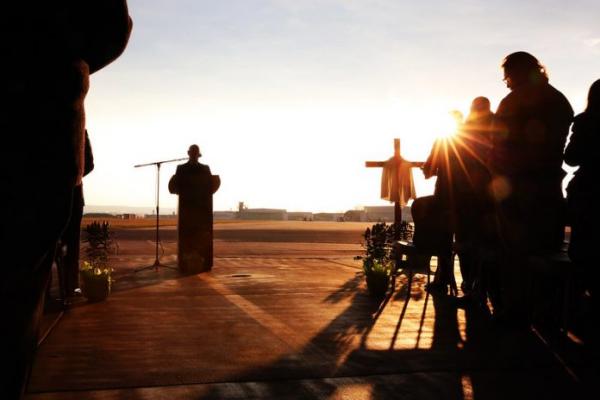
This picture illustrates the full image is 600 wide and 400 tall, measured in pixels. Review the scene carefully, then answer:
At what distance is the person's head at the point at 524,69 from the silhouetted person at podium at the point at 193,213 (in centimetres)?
750

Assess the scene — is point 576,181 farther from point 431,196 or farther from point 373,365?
point 431,196

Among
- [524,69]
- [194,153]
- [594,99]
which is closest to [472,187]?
[524,69]

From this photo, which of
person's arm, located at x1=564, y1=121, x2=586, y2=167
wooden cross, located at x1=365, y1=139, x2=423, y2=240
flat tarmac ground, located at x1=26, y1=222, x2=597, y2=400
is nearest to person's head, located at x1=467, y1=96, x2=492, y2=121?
flat tarmac ground, located at x1=26, y1=222, x2=597, y2=400

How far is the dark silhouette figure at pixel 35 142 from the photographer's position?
1.84 m

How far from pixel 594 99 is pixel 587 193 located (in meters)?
0.71

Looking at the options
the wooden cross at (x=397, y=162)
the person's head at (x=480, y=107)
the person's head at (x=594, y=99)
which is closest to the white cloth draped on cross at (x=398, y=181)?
the wooden cross at (x=397, y=162)

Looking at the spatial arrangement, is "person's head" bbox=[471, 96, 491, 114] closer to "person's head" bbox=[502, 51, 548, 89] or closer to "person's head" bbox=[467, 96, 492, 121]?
"person's head" bbox=[467, 96, 492, 121]

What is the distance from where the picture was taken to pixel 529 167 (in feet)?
19.2

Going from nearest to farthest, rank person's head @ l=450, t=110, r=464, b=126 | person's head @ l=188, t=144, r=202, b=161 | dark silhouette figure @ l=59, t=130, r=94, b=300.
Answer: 1. dark silhouette figure @ l=59, t=130, r=94, b=300
2. person's head @ l=450, t=110, r=464, b=126
3. person's head @ l=188, t=144, r=202, b=161

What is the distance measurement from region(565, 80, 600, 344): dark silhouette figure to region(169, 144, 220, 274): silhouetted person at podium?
844cm

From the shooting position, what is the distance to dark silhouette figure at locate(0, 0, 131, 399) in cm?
184

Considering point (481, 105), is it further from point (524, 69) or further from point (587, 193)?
point (587, 193)

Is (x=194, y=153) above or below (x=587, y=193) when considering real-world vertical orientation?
above

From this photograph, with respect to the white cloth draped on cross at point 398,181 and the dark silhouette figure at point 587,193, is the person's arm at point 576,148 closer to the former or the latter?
the dark silhouette figure at point 587,193
